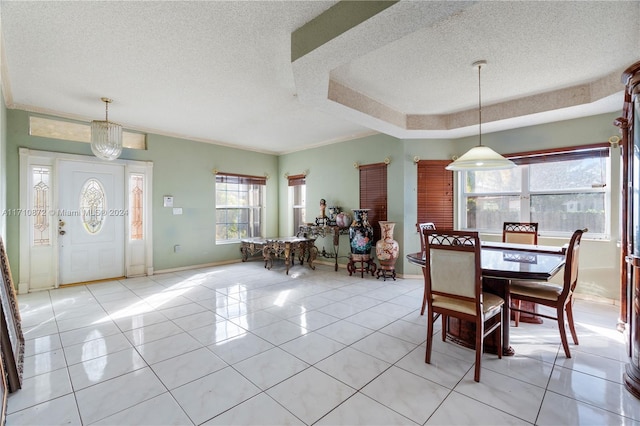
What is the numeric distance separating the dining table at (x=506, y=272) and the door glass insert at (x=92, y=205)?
4875mm

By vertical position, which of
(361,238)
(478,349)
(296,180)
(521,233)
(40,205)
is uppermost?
(296,180)

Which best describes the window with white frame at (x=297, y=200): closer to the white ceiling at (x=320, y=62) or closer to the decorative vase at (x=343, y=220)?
the decorative vase at (x=343, y=220)

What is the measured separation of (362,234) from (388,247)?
0.52 meters

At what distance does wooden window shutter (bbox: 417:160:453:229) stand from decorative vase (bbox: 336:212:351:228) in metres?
1.27

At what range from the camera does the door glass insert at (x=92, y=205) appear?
15.4 feet

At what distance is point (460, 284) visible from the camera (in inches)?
87.5

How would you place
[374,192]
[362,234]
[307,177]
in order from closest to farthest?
[362,234] < [374,192] < [307,177]

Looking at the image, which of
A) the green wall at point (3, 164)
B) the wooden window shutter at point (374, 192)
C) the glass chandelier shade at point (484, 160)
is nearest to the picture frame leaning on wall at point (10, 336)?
the green wall at point (3, 164)

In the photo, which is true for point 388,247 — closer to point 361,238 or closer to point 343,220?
point 361,238

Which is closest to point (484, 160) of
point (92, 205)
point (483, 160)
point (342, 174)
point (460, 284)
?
point (483, 160)

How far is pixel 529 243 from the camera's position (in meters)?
3.74

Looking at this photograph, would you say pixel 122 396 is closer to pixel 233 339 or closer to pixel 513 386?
pixel 233 339

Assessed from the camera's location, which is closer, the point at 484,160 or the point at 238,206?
the point at 484,160

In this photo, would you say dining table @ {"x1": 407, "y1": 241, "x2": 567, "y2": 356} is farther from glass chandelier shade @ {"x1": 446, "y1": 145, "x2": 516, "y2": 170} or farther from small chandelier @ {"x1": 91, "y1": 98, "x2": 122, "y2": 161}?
small chandelier @ {"x1": 91, "y1": 98, "x2": 122, "y2": 161}
